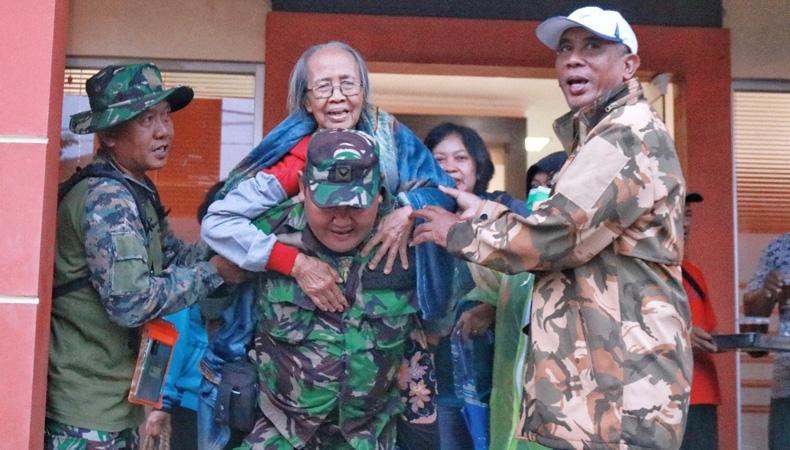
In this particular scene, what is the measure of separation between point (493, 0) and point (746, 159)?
1.84m

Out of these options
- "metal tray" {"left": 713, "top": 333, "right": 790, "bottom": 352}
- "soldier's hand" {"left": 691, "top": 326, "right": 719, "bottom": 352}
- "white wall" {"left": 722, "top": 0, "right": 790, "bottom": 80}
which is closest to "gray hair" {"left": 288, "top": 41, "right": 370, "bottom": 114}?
"metal tray" {"left": 713, "top": 333, "right": 790, "bottom": 352}

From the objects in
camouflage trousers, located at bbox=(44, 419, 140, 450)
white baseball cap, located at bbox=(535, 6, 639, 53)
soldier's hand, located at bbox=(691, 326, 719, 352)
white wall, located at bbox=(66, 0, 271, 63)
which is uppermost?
white wall, located at bbox=(66, 0, 271, 63)

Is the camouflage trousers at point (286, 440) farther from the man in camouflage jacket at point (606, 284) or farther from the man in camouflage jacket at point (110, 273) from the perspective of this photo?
the man in camouflage jacket at point (606, 284)

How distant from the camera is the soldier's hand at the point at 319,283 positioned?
316cm

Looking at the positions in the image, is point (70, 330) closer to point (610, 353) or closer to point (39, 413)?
point (39, 413)

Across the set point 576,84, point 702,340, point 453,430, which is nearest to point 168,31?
point 453,430

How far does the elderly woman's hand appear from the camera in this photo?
3.25 metres

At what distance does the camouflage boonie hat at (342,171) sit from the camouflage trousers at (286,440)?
70cm

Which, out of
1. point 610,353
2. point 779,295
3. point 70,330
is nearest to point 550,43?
point 610,353

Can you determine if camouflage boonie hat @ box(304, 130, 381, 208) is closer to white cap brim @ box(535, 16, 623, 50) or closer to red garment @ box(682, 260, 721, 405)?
white cap brim @ box(535, 16, 623, 50)

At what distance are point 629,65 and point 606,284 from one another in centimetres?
71

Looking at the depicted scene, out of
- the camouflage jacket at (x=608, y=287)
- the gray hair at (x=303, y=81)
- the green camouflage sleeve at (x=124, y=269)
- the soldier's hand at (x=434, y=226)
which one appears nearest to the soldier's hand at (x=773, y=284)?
the camouflage jacket at (x=608, y=287)

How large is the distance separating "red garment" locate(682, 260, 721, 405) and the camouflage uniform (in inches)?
105

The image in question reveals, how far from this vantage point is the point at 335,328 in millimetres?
3195
